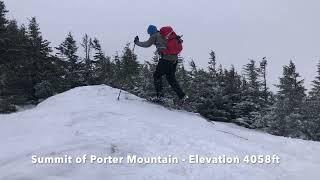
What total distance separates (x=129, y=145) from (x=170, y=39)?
6574mm

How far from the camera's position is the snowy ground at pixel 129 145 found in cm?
786

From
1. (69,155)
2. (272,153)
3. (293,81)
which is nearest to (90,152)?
(69,155)

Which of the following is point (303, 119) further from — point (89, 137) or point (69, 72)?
point (89, 137)

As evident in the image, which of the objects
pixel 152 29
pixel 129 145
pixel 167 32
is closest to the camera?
pixel 129 145

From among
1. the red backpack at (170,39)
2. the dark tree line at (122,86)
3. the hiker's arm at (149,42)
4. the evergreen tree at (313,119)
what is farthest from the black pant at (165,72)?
the evergreen tree at (313,119)

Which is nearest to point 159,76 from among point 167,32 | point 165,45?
point 165,45

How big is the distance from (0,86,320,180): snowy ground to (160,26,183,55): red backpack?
2.24 m

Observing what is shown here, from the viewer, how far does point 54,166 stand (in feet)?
25.5

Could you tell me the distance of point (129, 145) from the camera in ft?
30.3

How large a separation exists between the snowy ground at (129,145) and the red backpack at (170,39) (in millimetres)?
2242

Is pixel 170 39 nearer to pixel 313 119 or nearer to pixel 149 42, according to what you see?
pixel 149 42

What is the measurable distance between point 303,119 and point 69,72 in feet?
78.5

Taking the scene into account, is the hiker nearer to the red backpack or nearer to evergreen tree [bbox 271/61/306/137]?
the red backpack

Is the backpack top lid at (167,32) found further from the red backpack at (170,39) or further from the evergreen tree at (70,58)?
the evergreen tree at (70,58)
